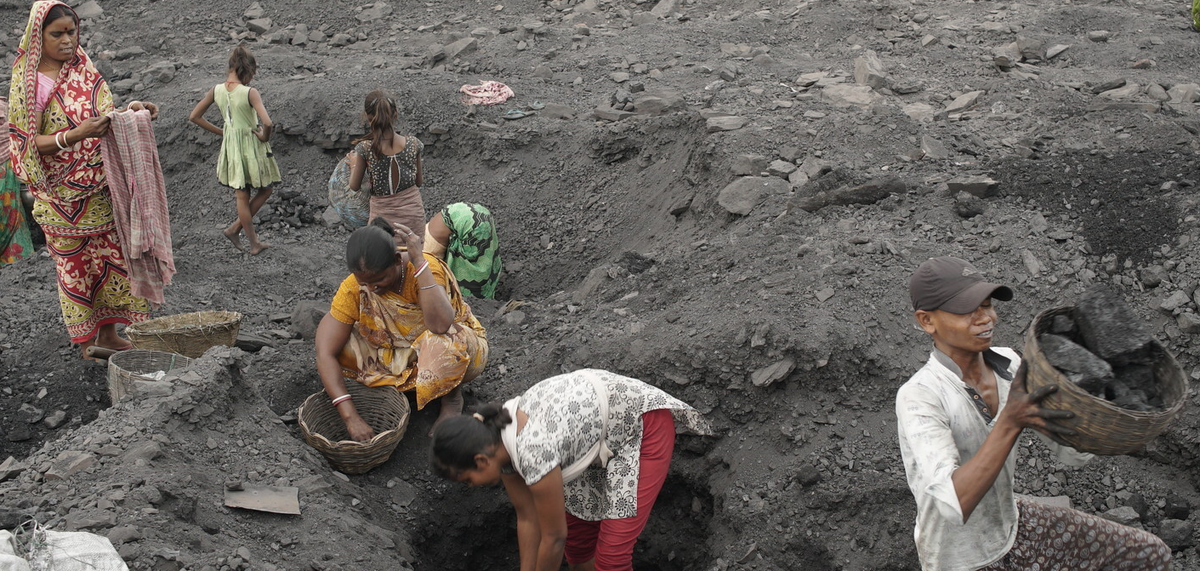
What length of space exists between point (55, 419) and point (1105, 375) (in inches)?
186

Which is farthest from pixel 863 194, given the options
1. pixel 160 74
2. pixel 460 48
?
pixel 160 74

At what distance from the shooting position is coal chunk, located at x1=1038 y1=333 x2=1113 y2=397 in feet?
6.93

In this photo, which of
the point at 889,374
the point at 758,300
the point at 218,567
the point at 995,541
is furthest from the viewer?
the point at 758,300

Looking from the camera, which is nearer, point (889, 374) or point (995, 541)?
point (995, 541)

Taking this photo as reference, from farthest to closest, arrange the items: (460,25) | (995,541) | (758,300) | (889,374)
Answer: (460,25), (758,300), (889,374), (995,541)

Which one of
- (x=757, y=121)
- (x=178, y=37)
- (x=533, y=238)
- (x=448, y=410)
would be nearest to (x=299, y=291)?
(x=533, y=238)

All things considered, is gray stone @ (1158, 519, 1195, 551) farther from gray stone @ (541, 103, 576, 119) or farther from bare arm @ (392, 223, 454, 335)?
gray stone @ (541, 103, 576, 119)

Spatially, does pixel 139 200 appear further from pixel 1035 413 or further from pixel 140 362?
pixel 1035 413

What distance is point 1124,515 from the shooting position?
3.42 meters

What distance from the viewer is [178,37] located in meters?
10.8

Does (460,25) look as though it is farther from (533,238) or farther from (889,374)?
(889,374)

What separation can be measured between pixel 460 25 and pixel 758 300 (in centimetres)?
742

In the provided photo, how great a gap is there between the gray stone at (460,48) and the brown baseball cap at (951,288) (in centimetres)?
783

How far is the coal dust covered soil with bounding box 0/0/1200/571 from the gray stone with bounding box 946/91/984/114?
0.02 meters
